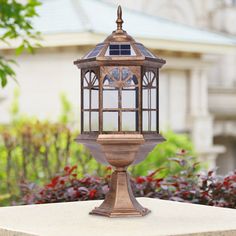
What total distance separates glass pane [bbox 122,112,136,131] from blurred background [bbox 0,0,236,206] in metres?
10.9

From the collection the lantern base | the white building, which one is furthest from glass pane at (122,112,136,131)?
the white building

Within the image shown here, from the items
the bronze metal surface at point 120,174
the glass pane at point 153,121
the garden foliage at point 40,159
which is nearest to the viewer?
the bronze metal surface at point 120,174

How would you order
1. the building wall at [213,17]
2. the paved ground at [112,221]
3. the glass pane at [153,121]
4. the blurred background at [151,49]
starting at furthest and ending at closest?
the building wall at [213,17]
the blurred background at [151,49]
the glass pane at [153,121]
the paved ground at [112,221]

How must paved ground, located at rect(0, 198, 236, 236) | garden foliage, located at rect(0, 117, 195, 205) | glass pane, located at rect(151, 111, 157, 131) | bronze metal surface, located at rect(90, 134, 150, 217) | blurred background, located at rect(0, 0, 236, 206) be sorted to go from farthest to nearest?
blurred background, located at rect(0, 0, 236, 206) < garden foliage, located at rect(0, 117, 195, 205) < glass pane, located at rect(151, 111, 157, 131) < bronze metal surface, located at rect(90, 134, 150, 217) < paved ground, located at rect(0, 198, 236, 236)

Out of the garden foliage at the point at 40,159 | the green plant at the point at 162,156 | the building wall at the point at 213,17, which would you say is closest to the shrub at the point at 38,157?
the garden foliage at the point at 40,159

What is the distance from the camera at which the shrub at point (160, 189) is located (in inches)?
314

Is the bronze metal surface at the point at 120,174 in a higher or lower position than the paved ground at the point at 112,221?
higher

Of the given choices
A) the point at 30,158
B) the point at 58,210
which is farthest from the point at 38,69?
the point at 58,210

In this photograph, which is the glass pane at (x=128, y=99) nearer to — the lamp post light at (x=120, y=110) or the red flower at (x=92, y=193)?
the lamp post light at (x=120, y=110)

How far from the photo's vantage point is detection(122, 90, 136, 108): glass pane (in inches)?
251

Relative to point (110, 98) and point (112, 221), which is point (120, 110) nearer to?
point (110, 98)

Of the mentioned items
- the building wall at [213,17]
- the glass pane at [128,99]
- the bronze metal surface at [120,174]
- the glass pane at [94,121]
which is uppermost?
the building wall at [213,17]

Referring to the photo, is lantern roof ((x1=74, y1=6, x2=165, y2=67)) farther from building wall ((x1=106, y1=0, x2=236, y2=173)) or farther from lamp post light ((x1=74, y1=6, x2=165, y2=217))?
building wall ((x1=106, y1=0, x2=236, y2=173))

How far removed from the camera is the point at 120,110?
6340 mm
